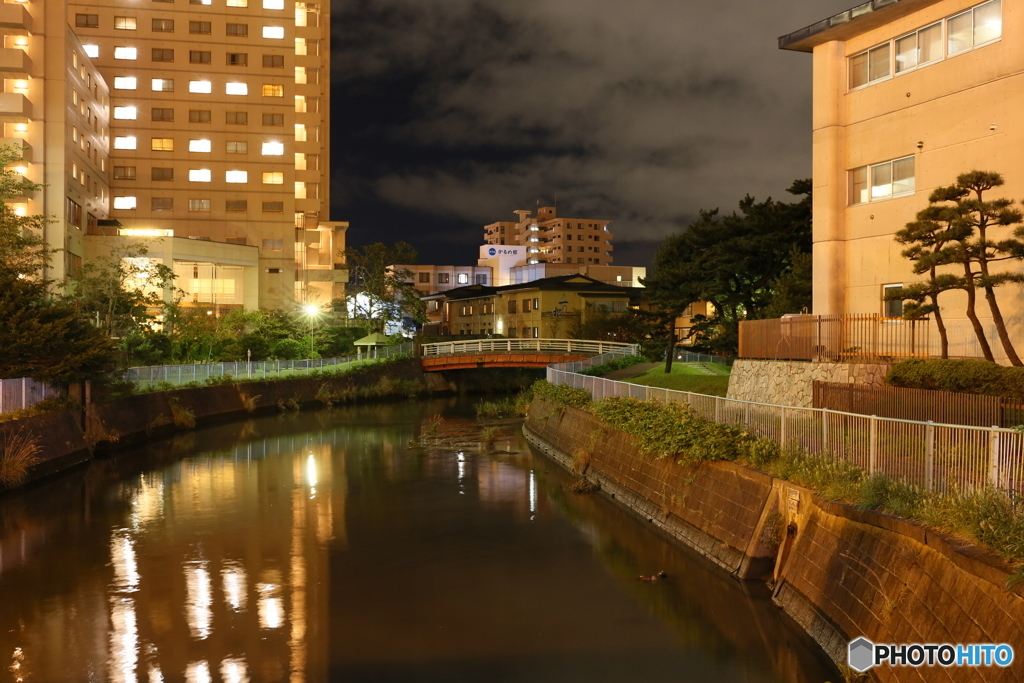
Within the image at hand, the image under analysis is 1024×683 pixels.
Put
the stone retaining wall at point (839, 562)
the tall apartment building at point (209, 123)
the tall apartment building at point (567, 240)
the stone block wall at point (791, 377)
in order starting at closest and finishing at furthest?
the stone retaining wall at point (839, 562), the stone block wall at point (791, 377), the tall apartment building at point (209, 123), the tall apartment building at point (567, 240)

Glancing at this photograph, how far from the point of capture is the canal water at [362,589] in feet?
36.3

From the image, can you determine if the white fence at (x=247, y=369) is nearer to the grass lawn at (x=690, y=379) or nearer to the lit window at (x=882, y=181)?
the grass lawn at (x=690, y=379)

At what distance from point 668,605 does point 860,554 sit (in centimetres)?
394

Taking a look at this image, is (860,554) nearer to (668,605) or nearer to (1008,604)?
(1008,604)

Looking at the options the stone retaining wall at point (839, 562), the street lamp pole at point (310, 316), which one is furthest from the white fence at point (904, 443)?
the street lamp pole at point (310, 316)

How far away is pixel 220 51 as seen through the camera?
230ft

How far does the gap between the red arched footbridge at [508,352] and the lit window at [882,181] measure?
28729 mm

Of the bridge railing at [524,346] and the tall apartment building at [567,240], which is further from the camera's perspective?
the tall apartment building at [567,240]

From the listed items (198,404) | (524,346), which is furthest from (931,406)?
(524,346)

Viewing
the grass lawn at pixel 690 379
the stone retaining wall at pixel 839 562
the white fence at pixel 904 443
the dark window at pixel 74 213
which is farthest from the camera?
the dark window at pixel 74 213

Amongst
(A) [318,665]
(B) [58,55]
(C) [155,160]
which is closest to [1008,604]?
(A) [318,665]

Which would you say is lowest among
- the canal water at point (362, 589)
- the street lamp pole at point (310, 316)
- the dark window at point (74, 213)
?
the canal water at point (362, 589)

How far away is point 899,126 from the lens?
2281 cm

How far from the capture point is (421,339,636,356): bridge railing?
182 feet
